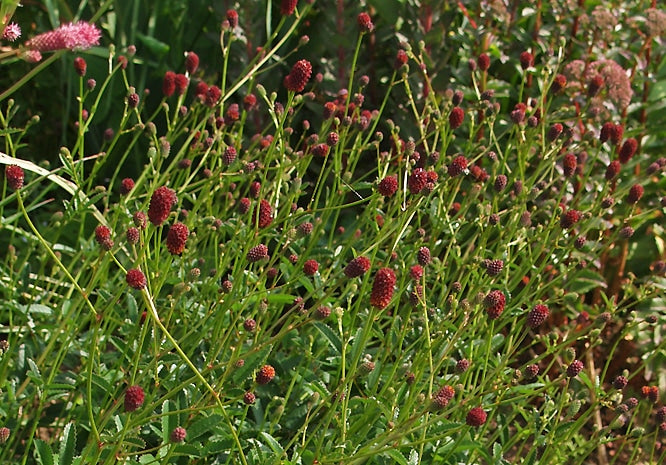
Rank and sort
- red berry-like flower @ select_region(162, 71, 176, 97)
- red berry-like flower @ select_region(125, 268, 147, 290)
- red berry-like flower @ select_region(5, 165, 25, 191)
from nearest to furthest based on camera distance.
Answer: red berry-like flower @ select_region(125, 268, 147, 290) < red berry-like flower @ select_region(5, 165, 25, 191) < red berry-like flower @ select_region(162, 71, 176, 97)

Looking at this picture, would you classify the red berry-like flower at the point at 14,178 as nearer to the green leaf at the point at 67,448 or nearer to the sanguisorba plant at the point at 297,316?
the sanguisorba plant at the point at 297,316

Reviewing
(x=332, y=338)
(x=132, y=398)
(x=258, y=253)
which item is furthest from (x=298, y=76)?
(x=132, y=398)

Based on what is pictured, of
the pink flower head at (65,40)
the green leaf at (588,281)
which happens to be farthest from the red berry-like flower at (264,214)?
the green leaf at (588,281)

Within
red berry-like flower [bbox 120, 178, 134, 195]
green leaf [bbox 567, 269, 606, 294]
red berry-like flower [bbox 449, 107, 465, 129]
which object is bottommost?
green leaf [bbox 567, 269, 606, 294]

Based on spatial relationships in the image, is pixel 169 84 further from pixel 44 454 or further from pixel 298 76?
pixel 44 454

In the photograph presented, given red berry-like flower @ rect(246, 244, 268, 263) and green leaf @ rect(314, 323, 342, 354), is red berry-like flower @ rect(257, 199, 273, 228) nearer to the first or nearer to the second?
red berry-like flower @ rect(246, 244, 268, 263)

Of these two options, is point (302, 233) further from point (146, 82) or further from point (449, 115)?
point (146, 82)

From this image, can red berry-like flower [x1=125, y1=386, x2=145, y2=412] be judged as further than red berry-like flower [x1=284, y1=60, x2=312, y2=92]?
No

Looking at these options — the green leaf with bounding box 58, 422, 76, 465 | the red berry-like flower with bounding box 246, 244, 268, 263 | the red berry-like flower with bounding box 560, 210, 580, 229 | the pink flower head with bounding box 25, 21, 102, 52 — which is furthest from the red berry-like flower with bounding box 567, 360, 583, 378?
the pink flower head with bounding box 25, 21, 102, 52

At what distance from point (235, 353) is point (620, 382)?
735mm

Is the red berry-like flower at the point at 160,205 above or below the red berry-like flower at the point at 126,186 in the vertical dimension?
above

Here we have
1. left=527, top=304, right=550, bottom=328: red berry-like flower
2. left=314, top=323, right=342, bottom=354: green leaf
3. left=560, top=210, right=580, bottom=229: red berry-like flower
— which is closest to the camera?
left=527, top=304, right=550, bottom=328: red berry-like flower

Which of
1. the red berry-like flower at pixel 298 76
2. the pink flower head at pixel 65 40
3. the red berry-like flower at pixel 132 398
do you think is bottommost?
the red berry-like flower at pixel 132 398

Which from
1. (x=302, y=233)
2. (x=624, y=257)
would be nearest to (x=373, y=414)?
(x=302, y=233)
